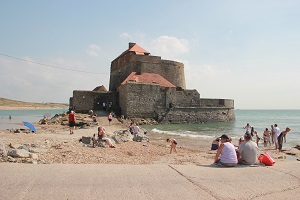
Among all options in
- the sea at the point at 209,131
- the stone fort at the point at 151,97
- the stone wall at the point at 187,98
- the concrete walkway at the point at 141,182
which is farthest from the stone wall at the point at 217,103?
the concrete walkway at the point at 141,182

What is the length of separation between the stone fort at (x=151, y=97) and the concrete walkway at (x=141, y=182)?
1038 inches

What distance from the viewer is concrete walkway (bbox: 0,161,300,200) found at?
4.30 meters

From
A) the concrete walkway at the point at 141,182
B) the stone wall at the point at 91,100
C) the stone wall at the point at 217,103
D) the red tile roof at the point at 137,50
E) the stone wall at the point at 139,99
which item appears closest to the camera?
the concrete walkway at the point at 141,182

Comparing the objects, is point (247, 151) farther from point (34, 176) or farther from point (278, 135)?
point (278, 135)

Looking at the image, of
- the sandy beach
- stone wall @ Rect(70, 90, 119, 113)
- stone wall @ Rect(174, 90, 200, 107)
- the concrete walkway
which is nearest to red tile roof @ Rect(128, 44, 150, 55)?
stone wall @ Rect(70, 90, 119, 113)

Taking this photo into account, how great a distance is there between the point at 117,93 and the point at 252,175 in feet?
100

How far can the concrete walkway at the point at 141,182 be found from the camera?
430cm

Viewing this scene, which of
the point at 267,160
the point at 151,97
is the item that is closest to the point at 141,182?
the point at 267,160

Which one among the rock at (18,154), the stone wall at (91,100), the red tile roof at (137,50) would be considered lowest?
the rock at (18,154)

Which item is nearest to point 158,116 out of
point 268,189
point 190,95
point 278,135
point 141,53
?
point 190,95

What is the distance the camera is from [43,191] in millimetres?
4254

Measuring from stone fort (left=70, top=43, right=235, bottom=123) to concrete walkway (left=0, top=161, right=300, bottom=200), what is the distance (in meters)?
26.4

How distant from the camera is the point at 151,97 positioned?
33.4 metres

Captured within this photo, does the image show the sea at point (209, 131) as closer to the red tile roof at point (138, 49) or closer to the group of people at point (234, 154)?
the group of people at point (234, 154)
